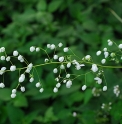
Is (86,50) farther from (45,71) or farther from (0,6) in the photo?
(0,6)

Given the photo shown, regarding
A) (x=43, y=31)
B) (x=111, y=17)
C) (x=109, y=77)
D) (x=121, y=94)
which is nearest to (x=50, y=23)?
(x=43, y=31)

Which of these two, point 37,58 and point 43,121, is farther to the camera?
point 37,58

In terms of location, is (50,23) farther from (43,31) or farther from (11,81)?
(11,81)

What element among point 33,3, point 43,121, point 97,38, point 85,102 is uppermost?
point 33,3

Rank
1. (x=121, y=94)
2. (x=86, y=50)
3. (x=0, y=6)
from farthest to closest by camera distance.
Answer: (x=0, y=6), (x=86, y=50), (x=121, y=94)

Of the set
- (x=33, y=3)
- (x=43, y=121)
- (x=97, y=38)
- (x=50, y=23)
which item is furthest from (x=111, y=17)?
(x=43, y=121)

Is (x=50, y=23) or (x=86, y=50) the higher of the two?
(x=50, y=23)

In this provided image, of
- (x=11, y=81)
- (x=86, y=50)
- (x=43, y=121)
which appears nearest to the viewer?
(x=43, y=121)
